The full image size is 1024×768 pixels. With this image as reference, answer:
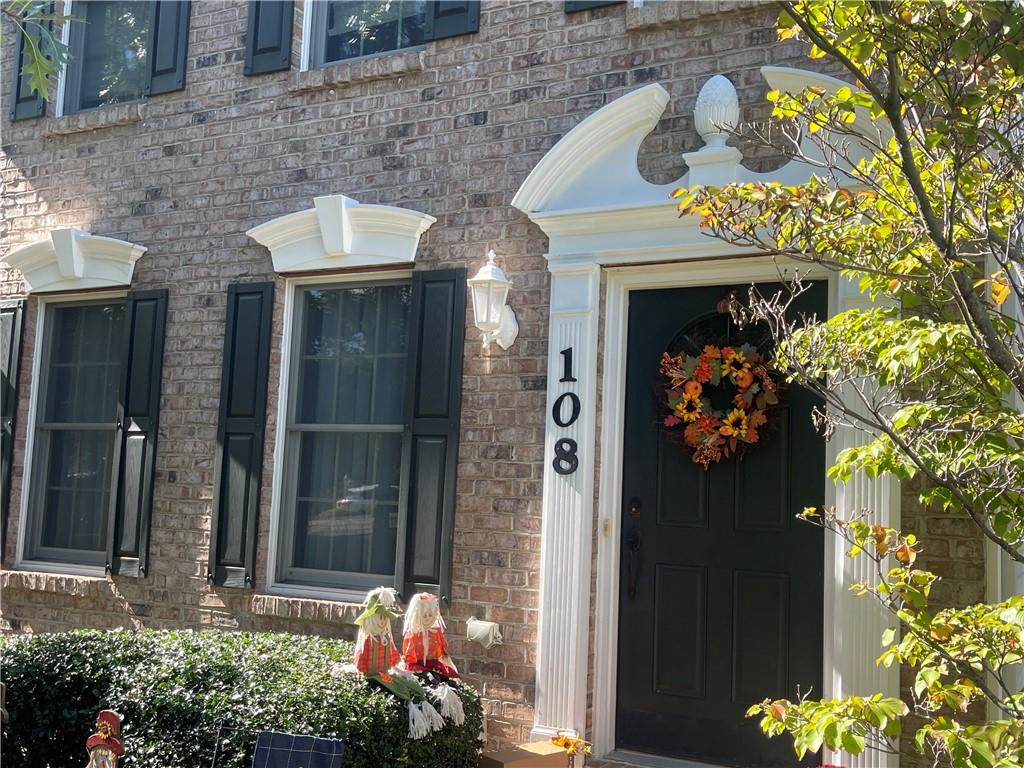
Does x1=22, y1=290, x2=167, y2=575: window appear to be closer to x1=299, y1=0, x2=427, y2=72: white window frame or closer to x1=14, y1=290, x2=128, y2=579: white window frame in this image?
x1=14, y1=290, x2=128, y2=579: white window frame

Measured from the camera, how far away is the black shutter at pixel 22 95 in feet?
24.6

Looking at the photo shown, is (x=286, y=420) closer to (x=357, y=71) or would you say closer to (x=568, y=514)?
(x=568, y=514)

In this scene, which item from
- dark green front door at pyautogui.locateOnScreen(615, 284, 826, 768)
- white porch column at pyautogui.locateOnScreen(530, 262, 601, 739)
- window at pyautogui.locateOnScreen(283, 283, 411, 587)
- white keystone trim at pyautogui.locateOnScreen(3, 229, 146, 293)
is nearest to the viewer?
dark green front door at pyautogui.locateOnScreen(615, 284, 826, 768)

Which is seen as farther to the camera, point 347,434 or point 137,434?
point 137,434

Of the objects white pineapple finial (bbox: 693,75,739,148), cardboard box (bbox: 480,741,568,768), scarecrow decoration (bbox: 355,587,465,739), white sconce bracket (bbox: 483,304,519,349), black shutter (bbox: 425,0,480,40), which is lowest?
cardboard box (bbox: 480,741,568,768)

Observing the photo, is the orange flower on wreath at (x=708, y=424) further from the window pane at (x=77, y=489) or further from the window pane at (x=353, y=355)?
the window pane at (x=77, y=489)

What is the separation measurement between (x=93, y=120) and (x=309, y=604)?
12.3ft

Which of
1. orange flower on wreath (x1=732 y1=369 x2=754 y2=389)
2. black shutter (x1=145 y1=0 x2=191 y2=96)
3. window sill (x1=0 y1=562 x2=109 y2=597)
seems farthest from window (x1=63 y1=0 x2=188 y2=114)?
orange flower on wreath (x1=732 y1=369 x2=754 y2=389)

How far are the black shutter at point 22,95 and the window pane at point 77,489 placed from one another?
7.66 ft

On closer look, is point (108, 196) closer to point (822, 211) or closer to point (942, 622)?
point (822, 211)

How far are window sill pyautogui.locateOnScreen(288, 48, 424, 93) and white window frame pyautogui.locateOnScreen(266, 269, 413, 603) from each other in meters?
1.17

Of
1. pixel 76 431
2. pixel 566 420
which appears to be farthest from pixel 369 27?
pixel 76 431

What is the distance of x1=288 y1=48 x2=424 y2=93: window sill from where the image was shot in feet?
19.9

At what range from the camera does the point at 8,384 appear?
7312mm
